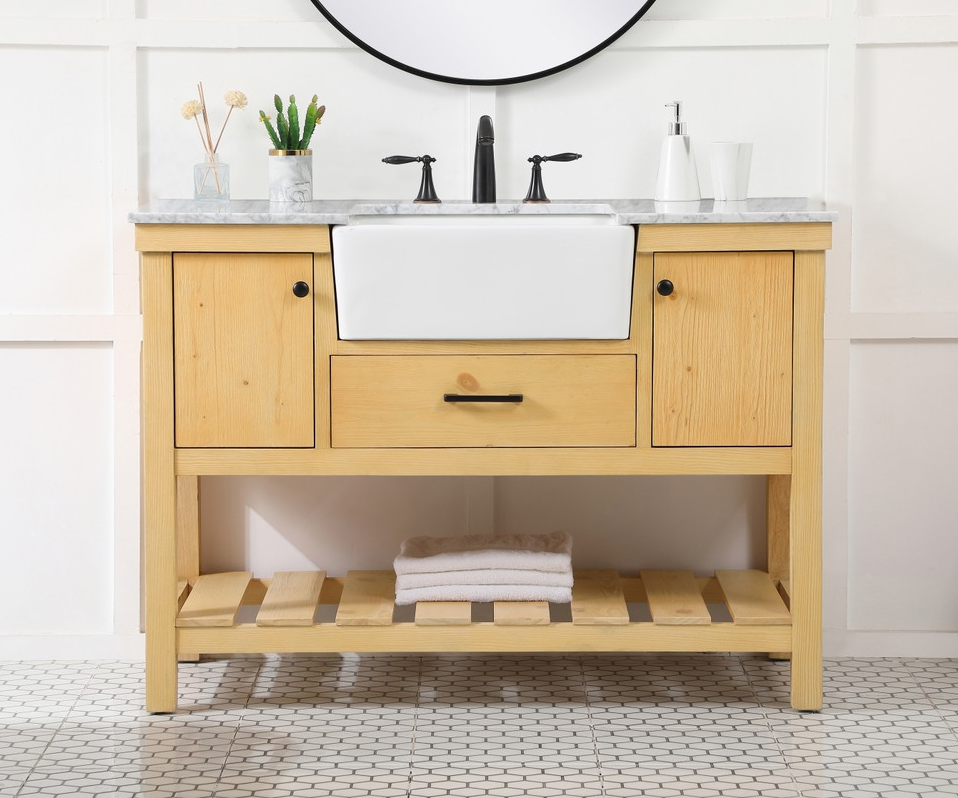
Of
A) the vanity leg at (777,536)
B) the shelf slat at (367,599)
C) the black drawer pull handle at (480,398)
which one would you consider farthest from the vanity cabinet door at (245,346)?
the vanity leg at (777,536)

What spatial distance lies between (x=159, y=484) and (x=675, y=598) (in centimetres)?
98

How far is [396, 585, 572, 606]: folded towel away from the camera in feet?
6.72

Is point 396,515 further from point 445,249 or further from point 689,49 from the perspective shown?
point 689,49

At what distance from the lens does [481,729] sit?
6.43 feet

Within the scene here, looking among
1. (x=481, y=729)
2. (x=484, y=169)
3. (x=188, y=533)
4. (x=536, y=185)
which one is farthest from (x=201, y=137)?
(x=481, y=729)

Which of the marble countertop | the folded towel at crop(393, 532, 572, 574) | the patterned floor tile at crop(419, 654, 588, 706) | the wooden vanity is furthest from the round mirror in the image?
the patterned floor tile at crop(419, 654, 588, 706)

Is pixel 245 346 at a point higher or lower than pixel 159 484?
higher

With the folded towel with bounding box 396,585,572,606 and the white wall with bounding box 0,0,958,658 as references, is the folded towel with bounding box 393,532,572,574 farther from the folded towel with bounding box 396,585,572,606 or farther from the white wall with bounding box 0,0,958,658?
the white wall with bounding box 0,0,958,658

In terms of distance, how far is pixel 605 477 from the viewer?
2.38 metres

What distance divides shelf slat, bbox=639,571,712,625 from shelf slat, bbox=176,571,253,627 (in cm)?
79

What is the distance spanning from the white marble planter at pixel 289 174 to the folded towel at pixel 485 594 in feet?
2.61

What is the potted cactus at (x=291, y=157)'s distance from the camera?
2137 mm

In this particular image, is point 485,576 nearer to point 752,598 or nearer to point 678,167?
point 752,598

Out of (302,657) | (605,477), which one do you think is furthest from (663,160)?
(302,657)
